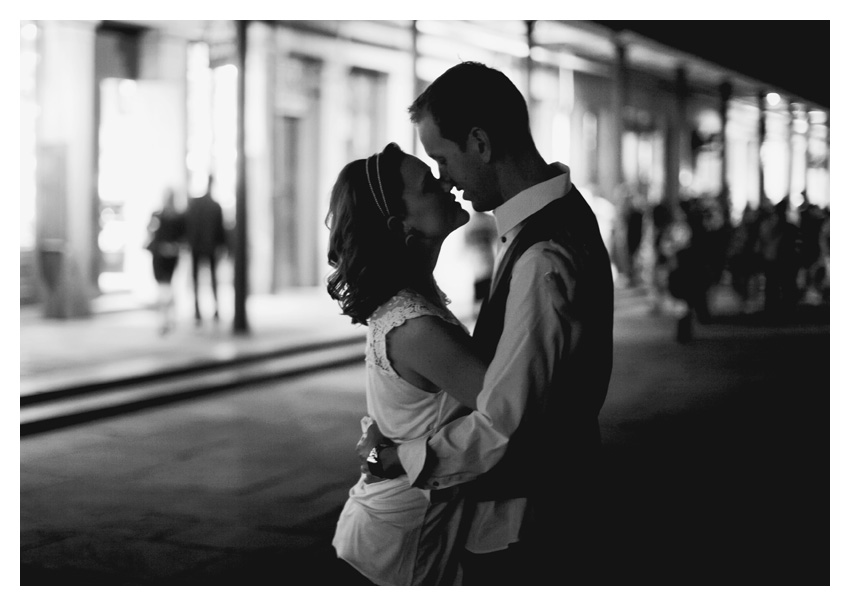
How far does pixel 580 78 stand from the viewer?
915 inches

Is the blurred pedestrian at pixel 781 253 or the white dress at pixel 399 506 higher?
the blurred pedestrian at pixel 781 253

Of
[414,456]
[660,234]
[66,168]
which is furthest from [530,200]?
[660,234]

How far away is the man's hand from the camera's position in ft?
6.47

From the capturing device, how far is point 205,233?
12.1m

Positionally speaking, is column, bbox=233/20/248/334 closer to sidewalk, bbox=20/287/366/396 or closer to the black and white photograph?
the black and white photograph

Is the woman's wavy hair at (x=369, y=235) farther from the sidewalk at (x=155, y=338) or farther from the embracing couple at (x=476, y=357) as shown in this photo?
the sidewalk at (x=155, y=338)

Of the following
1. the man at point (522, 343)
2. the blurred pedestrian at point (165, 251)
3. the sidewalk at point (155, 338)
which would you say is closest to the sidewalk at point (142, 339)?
the sidewalk at point (155, 338)

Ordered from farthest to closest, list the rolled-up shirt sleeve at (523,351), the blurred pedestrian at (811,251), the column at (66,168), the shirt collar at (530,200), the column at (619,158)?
the column at (619,158) → the column at (66,168) → the blurred pedestrian at (811,251) → the shirt collar at (530,200) → the rolled-up shirt sleeve at (523,351)

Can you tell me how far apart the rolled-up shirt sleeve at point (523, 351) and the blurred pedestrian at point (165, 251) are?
9.61m

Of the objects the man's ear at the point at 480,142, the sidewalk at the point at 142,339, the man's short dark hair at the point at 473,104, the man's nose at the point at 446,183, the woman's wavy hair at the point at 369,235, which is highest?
the man's short dark hair at the point at 473,104

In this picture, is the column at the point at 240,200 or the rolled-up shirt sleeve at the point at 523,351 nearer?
the rolled-up shirt sleeve at the point at 523,351

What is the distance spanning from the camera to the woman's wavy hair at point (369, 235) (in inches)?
79.7

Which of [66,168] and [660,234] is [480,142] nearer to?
[66,168]
